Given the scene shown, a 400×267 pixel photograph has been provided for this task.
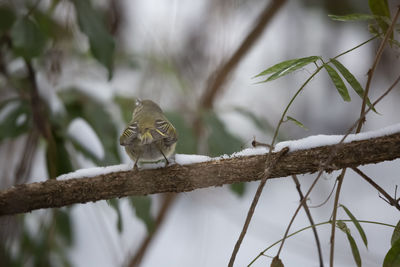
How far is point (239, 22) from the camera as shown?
4902 millimetres

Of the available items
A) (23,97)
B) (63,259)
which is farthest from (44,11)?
(63,259)

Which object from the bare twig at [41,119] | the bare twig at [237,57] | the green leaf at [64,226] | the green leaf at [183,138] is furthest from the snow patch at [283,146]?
the green leaf at [64,226]

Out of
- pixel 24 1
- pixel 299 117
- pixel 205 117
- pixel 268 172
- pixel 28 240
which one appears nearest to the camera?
pixel 268 172

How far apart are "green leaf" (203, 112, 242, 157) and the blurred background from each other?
0.01 m

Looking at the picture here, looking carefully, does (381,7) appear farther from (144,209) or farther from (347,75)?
(144,209)

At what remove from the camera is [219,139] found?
3.46 meters

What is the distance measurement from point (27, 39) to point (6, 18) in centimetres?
78

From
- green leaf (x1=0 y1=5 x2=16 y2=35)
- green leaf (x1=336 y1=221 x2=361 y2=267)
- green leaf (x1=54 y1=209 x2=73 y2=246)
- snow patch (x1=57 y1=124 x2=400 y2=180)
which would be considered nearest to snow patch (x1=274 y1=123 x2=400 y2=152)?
snow patch (x1=57 y1=124 x2=400 y2=180)

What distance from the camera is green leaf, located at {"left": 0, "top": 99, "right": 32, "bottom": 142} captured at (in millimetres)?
3391

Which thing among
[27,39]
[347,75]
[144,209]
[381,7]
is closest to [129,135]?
Answer: [144,209]

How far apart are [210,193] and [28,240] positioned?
1.86 m

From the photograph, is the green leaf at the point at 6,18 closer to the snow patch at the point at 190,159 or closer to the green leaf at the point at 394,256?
the snow patch at the point at 190,159

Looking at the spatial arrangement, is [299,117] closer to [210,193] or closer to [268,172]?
[210,193]

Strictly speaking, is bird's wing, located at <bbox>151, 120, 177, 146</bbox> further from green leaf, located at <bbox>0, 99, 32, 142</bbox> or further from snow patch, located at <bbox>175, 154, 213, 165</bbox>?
green leaf, located at <bbox>0, 99, 32, 142</bbox>
